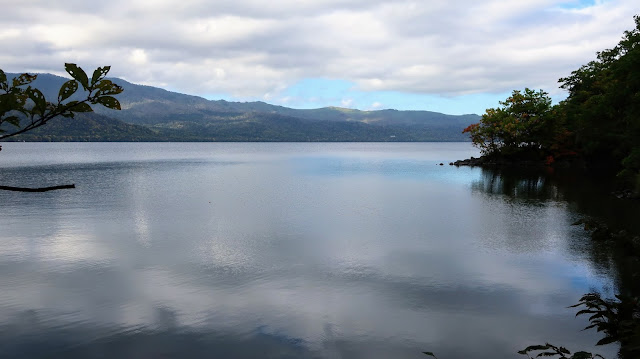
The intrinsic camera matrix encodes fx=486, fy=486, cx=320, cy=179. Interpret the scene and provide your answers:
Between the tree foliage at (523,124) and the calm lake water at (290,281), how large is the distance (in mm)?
65328

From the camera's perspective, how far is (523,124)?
116000 mm

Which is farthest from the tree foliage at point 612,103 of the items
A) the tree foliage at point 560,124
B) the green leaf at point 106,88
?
the green leaf at point 106,88

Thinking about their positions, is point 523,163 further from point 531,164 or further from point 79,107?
point 79,107

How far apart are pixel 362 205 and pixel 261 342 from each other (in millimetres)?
43320

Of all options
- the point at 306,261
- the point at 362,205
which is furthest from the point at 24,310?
the point at 362,205

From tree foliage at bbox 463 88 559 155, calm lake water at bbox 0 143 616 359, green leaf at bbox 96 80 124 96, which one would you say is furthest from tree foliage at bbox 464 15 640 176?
green leaf at bbox 96 80 124 96

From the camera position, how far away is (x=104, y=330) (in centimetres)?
2094

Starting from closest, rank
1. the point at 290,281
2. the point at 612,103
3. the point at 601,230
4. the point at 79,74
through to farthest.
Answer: the point at 79,74, the point at 601,230, the point at 290,281, the point at 612,103

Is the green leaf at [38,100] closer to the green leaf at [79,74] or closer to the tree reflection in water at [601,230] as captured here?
the green leaf at [79,74]

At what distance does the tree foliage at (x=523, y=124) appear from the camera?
11625 centimetres

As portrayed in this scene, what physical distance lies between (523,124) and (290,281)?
10286 centimetres

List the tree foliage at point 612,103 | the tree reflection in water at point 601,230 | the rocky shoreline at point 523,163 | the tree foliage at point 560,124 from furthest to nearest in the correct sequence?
the rocky shoreline at point 523,163
the tree foliage at point 560,124
the tree foliage at point 612,103
the tree reflection in water at point 601,230

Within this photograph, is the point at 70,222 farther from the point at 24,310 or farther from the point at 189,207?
the point at 24,310

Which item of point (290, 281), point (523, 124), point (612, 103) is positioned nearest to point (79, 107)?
point (290, 281)
